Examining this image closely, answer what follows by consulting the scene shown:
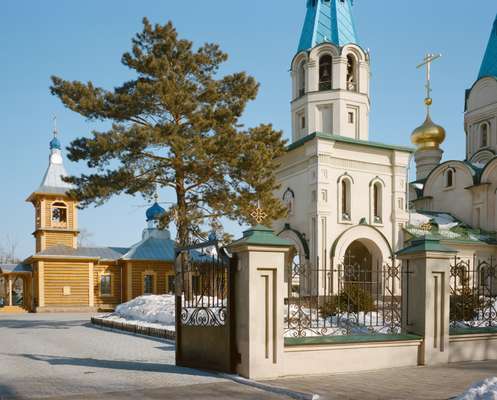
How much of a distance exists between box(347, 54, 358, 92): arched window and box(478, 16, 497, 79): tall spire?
13.7m

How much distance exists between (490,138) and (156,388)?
1245 inches

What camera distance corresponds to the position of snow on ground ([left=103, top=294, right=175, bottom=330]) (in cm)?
1664

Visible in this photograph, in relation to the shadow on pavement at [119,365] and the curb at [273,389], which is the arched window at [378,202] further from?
the curb at [273,389]

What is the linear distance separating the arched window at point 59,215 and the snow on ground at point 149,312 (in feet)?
36.9

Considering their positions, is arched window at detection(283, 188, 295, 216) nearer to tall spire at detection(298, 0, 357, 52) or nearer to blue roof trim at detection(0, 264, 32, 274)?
tall spire at detection(298, 0, 357, 52)

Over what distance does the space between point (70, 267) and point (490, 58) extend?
89.7 feet

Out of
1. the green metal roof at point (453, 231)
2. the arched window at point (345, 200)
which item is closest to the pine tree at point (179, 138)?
the arched window at point (345, 200)

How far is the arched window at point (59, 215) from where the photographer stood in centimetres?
3000

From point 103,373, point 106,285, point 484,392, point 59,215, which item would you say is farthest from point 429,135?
point 484,392

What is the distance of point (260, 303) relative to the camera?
7.32 metres

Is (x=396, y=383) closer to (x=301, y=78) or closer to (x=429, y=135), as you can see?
(x=301, y=78)

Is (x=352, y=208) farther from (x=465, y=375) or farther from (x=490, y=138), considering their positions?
(x=465, y=375)

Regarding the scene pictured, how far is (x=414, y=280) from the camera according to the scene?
29.0 ft

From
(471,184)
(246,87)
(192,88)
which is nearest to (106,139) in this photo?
(192,88)
